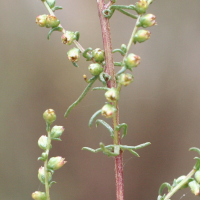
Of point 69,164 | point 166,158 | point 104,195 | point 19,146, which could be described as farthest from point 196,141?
point 19,146

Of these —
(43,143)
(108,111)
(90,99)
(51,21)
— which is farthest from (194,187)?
(90,99)

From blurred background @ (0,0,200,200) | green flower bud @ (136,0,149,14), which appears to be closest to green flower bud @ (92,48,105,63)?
green flower bud @ (136,0,149,14)

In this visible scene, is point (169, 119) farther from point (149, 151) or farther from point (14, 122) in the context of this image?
point (14, 122)

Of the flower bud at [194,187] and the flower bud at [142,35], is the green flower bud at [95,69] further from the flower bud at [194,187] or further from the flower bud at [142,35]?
the flower bud at [194,187]

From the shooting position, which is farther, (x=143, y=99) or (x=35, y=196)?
(x=143, y=99)

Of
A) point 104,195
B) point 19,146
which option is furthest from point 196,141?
point 19,146

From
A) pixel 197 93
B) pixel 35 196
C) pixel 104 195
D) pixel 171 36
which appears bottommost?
pixel 104 195

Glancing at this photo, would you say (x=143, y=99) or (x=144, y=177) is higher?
(x=143, y=99)
